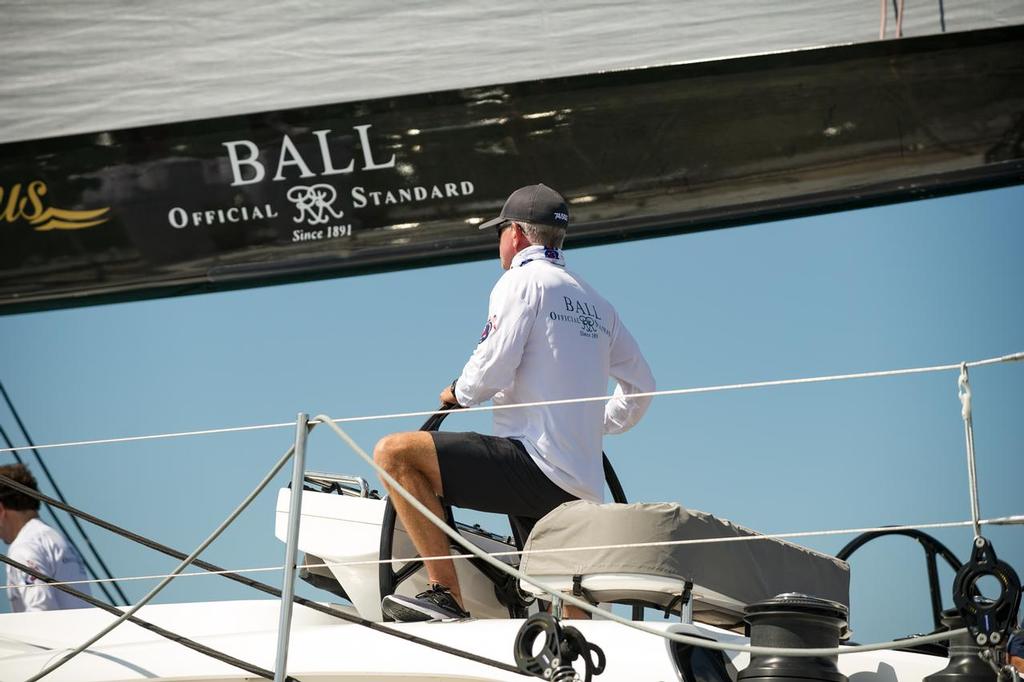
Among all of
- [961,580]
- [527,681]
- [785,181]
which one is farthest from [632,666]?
[785,181]

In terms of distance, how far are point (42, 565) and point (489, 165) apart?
4.80ft

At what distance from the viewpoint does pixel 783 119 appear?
275 cm

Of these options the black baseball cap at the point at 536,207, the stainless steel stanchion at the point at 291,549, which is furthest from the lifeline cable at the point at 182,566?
the black baseball cap at the point at 536,207

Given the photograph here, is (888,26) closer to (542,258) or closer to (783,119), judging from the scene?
(783,119)

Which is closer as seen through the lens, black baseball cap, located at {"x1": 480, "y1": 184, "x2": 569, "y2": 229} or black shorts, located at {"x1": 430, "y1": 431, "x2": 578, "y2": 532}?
black shorts, located at {"x1": 430, "y1": 431, "x2": 578, "y2": 532}

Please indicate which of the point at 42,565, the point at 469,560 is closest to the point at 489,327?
the point at 469,560

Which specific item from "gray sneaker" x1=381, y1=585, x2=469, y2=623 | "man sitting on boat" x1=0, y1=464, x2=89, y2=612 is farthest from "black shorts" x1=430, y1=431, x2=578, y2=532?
"man sitting on boat" x1=0, y1=464, x2=89, y2=612

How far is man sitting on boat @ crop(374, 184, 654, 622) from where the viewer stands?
2.51 m

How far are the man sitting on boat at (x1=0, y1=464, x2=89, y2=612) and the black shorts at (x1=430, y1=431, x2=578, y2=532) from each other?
3.87 ft

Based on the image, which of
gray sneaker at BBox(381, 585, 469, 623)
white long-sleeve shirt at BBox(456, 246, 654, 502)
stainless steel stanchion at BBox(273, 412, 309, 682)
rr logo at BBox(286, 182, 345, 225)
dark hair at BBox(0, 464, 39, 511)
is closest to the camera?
stainless steel stanchion at BBox(273, 412, 309, 682)

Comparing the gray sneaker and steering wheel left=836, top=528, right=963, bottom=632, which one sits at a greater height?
steering wheel left=836, top=528, right=963, bottom=632

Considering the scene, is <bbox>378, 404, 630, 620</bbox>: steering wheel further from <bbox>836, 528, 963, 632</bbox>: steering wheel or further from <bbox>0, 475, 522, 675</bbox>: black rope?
<bbox>836, 528, 963, 632</bbox>: steering wheel

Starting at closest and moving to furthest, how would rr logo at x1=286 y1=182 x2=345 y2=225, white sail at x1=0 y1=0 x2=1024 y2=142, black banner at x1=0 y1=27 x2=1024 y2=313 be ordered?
black banner at x1=0 y1=27 x2=1024 y2=313 < rr logo at x1=286 y1=182 x2=345 y2=225 < white sail at x1=0 y1=0 x2=1024 y2=142

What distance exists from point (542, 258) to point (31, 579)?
149 cm
